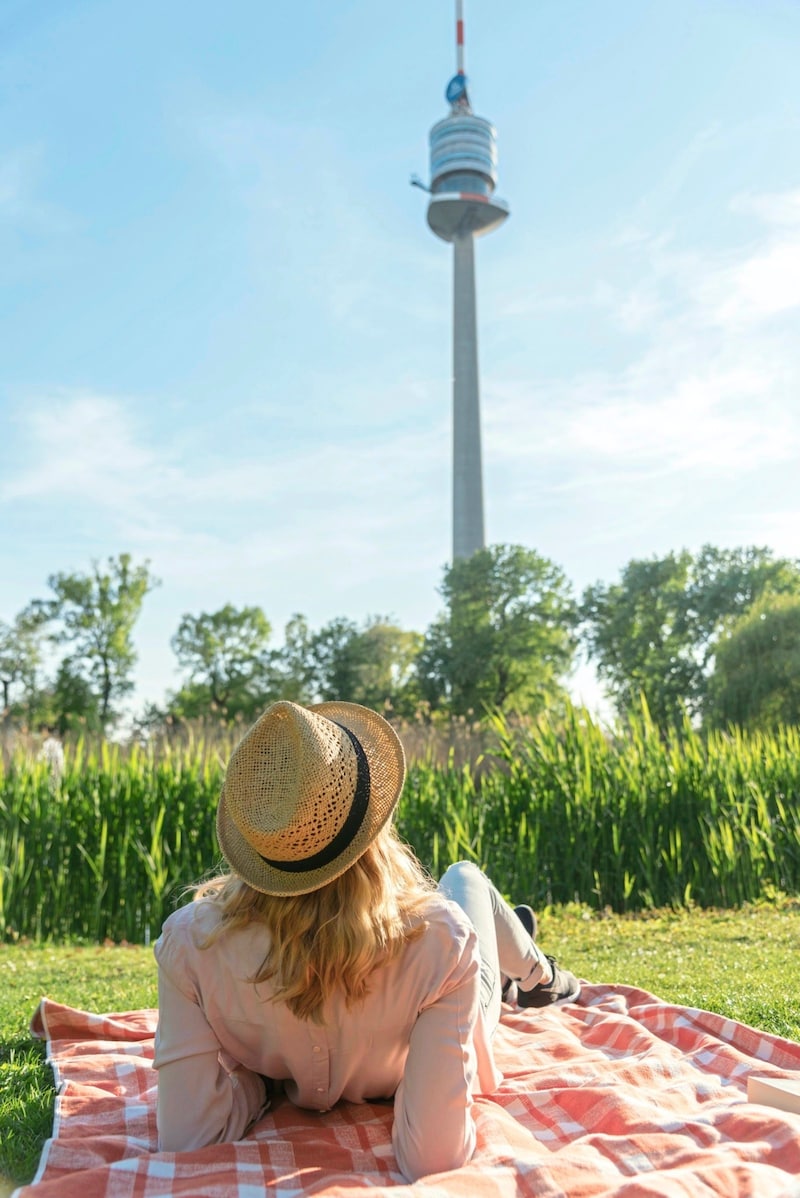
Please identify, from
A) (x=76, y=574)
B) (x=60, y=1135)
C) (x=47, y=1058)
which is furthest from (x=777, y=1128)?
(x=76, y=574)

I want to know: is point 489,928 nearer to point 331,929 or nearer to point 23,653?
point 331,929

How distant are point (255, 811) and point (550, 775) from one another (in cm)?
572

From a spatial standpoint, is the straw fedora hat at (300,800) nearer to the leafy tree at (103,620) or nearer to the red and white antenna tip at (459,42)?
the leafy tree at (103,620)

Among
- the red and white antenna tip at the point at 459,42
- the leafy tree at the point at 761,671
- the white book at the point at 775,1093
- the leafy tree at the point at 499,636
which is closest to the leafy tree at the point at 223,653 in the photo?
the leafy tree at the point at 499,636

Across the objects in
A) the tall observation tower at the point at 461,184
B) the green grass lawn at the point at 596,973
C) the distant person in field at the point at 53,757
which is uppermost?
the tall observation tower at the point at 461,184

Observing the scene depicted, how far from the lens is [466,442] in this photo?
156 ft

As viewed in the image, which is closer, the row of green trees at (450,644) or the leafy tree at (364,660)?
the row of green trees at (450,644)

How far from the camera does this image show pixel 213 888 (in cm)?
221

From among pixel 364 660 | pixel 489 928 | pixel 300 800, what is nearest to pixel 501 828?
pixel 489 928

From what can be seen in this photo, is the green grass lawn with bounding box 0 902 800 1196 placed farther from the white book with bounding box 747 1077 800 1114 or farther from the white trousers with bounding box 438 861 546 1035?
the white book with bounding box 747 1077 800 1114

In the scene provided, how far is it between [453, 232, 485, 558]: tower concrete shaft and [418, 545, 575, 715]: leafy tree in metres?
6.60

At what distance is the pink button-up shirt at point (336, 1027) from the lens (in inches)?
75.5

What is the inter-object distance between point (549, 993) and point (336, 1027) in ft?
4.58

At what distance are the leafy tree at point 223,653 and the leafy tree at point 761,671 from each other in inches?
872
